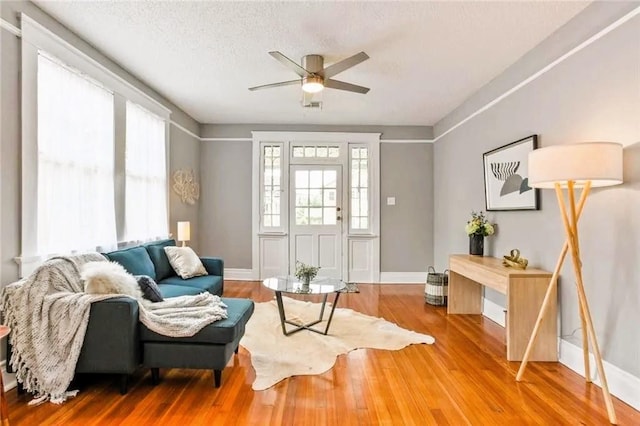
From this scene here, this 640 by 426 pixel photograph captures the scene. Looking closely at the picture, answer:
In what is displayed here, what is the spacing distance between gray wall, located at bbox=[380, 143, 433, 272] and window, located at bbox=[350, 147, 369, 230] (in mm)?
263

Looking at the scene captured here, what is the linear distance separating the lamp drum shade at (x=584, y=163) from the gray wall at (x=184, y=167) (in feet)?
14.6

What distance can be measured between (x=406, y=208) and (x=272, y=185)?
235 centimetres

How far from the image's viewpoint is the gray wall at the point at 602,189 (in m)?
2.29

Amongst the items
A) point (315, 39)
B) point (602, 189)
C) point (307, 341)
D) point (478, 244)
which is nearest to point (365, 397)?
point (307, 341)

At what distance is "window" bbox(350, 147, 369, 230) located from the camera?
6.18 m

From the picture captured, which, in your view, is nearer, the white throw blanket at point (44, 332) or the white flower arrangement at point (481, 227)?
the white throw blanket at point (44, 332)

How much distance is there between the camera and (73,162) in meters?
3.00

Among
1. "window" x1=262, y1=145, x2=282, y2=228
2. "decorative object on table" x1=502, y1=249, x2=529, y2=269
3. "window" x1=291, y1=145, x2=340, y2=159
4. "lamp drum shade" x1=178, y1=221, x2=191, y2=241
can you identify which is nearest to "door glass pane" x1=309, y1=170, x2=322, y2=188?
"window" x1=291, y1=145, x2=340, y2=159

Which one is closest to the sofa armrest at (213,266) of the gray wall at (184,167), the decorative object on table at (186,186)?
the gray wall at (184,167)

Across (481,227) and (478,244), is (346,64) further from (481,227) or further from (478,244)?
(478,244)

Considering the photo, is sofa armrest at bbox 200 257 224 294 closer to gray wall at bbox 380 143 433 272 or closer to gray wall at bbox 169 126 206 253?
gray wall at bbox 169 126 206 253

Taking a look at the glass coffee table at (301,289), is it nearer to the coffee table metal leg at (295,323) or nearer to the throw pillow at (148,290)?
the coffee table metal leg at (295,323)

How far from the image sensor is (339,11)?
2.66 meters

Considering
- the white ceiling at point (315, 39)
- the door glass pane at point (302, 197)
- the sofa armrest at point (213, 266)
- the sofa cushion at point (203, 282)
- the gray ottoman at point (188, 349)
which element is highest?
the white ceiling at point (315, 39)
